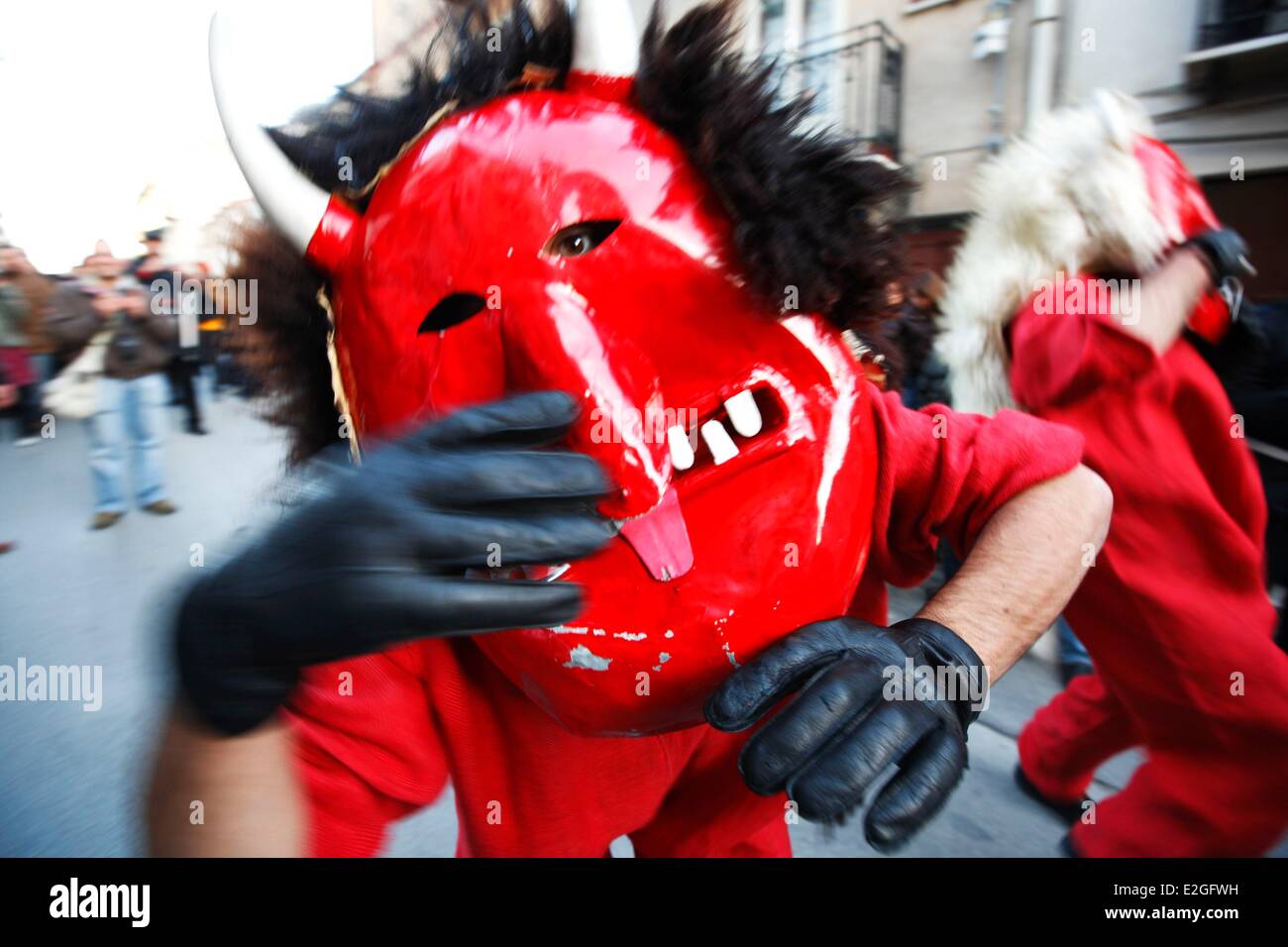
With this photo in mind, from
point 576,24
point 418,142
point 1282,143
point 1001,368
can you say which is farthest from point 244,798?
point 1282,143

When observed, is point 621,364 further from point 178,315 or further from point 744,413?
point 178,315

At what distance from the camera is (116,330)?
14.2 ft

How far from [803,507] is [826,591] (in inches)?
3.7

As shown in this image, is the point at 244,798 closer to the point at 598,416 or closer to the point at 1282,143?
the point at 598,416

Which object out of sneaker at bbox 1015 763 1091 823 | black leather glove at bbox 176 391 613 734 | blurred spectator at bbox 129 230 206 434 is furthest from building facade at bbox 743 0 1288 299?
black leather glove at bbox 176 391 613 734

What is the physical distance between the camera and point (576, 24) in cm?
84

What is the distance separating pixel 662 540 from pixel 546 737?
1.27ft

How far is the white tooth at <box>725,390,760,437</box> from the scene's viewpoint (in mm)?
771

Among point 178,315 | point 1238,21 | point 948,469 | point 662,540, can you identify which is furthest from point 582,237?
point 1238,21

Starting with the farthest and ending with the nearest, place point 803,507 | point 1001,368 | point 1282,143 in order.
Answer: point 1282,143
point 1001,368
point 803,507

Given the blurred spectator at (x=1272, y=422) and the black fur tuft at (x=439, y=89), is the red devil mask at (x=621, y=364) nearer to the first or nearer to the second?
the black fur tuft at (x=439, y=89)

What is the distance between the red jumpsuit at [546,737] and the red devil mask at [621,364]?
0.57 ft

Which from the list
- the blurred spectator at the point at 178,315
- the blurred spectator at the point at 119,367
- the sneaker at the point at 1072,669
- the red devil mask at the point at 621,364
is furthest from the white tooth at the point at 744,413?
the blurred spectator at the point at 119,367

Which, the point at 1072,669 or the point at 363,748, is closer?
the point at 363,748
